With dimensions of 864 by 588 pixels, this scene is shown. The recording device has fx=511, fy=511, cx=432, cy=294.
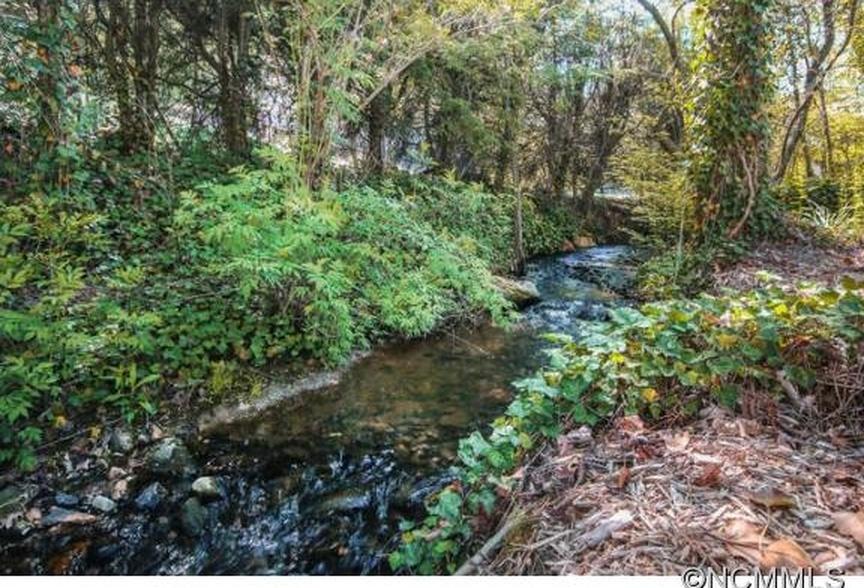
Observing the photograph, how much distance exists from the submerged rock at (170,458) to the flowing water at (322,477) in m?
0.05

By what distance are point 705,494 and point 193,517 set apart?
223 centimetres

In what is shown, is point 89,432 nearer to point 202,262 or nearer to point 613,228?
point 202,262

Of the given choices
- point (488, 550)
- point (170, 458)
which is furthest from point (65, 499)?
point (488, 550)

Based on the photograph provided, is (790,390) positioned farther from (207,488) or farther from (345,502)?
(207,488)

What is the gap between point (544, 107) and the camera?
11.2 metres

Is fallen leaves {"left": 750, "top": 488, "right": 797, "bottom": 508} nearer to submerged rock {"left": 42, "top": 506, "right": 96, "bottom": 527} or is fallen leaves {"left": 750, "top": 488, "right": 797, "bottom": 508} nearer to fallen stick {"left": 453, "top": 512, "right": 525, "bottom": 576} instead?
fallen stick {"left": 453, "top": 512, "right": 525, "bottom": 576}

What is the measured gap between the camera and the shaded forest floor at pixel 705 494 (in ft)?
3.90

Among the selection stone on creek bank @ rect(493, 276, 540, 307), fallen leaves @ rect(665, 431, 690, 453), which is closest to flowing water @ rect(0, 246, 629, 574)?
fallen leaves @ rect(665, 431, 690, 453)

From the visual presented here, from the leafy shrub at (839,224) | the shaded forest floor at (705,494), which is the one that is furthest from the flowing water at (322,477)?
the leafy shrub at (839,224)

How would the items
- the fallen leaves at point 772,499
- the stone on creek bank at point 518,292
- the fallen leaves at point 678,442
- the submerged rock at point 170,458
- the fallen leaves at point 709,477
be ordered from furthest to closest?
the stone on creek bank at point 518,292 → the submerged rock at point 170,458 → the fallen leaves at point 678,442 → the fallen leaves at point 709,477 → the fallen leaves at point 772,499

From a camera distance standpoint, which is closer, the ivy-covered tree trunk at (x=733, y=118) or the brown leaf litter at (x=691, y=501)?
the brown leaf litter at (x=691, y=501)

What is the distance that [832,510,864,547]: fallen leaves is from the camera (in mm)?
1164

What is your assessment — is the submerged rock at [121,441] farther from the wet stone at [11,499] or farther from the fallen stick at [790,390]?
the fallen stick at [790,390]

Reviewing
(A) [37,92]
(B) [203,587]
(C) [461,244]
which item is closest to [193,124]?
(A) [37,92]
